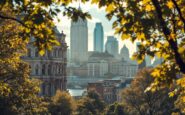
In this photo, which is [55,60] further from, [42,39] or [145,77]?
[42,39]

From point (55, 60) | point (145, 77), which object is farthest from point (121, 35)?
point (55, 60)

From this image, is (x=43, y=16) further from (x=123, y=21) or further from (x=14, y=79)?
(x=14, y=79)

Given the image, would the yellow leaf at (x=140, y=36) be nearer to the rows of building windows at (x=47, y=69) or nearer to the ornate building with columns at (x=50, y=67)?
the ornate building with columns at (x=50, y=67)

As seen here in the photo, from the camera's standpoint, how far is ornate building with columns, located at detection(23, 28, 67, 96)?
9900 cm

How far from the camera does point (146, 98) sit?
6419cm

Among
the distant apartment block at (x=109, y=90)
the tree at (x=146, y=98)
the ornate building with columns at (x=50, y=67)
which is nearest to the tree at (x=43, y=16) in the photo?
the tree at (x=146, y=98)

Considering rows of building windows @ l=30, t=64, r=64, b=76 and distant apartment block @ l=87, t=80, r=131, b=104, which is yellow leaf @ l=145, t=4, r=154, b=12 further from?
distant apartment block @ l=87, t=80, r=131, b=104

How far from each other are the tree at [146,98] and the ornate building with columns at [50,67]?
1368 inches

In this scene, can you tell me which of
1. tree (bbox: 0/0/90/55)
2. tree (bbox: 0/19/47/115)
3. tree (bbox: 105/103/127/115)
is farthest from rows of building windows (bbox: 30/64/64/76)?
tree (bbox: 0/0/90/55)

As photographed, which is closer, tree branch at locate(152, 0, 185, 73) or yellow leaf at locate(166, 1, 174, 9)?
tree branch at locate(152, 0, 185, 73)

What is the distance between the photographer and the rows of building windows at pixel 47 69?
100 meters

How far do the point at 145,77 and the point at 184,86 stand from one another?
48.8 m

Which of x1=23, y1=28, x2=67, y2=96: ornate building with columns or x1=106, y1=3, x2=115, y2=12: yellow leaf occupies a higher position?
x1=106, y1=3, x2=115, y2=12: yellow leaf

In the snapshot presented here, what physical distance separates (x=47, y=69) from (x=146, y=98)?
4074 cm
